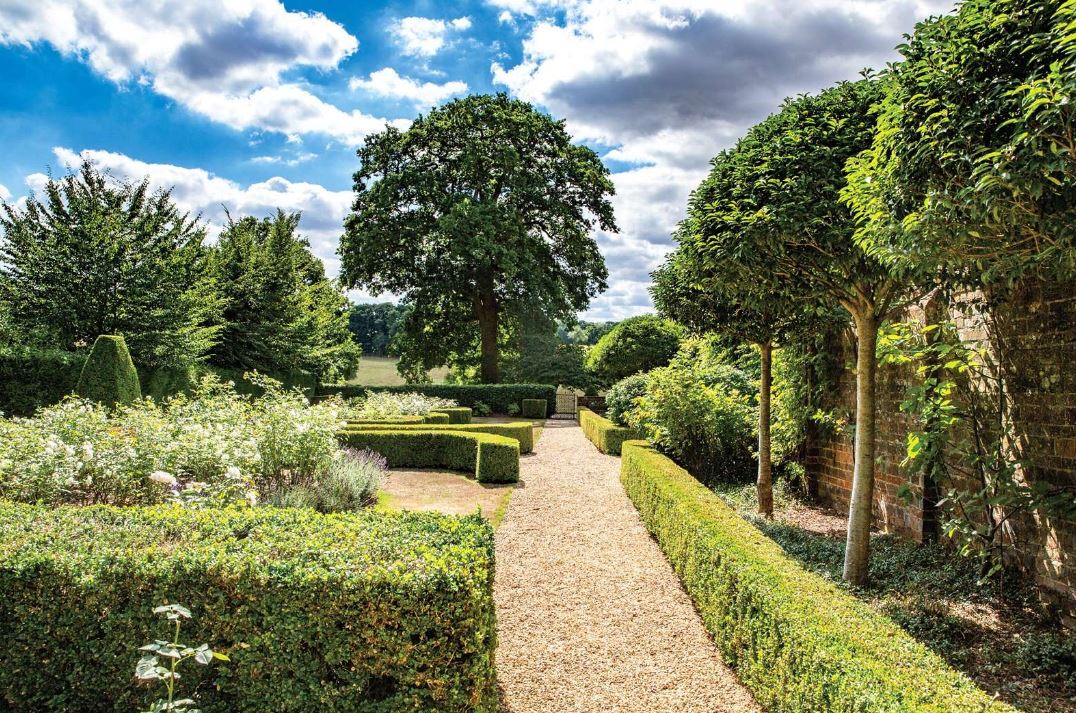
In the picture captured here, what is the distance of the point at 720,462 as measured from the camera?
1026 cm

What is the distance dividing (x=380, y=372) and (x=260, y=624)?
43.6 m

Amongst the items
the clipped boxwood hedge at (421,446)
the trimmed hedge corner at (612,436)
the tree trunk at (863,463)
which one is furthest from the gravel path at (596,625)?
the trimmed hedge corner at (612,436)

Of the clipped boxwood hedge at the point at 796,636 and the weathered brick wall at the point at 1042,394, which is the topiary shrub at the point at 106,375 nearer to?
the clipped boxwood hedge at the point at 796,636

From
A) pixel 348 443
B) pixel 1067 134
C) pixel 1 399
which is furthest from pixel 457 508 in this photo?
pixel 1 399

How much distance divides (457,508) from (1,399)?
10.3m

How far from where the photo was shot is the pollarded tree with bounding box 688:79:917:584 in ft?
15.0

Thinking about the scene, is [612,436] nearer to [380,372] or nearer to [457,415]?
[457,415]

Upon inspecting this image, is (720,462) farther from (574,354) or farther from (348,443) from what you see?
(574,354)

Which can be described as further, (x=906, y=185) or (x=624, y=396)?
(x=624, y=396)

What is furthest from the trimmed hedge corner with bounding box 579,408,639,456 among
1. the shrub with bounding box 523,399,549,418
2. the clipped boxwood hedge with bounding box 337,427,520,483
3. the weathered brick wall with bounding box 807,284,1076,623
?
the shrub with bounding box 523,399,549,418

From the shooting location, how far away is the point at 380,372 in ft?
148

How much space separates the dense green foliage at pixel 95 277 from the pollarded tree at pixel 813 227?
14.1 metres

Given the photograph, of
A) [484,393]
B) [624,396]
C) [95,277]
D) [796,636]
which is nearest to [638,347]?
[484,393]

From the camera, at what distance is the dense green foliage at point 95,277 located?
1381cm
